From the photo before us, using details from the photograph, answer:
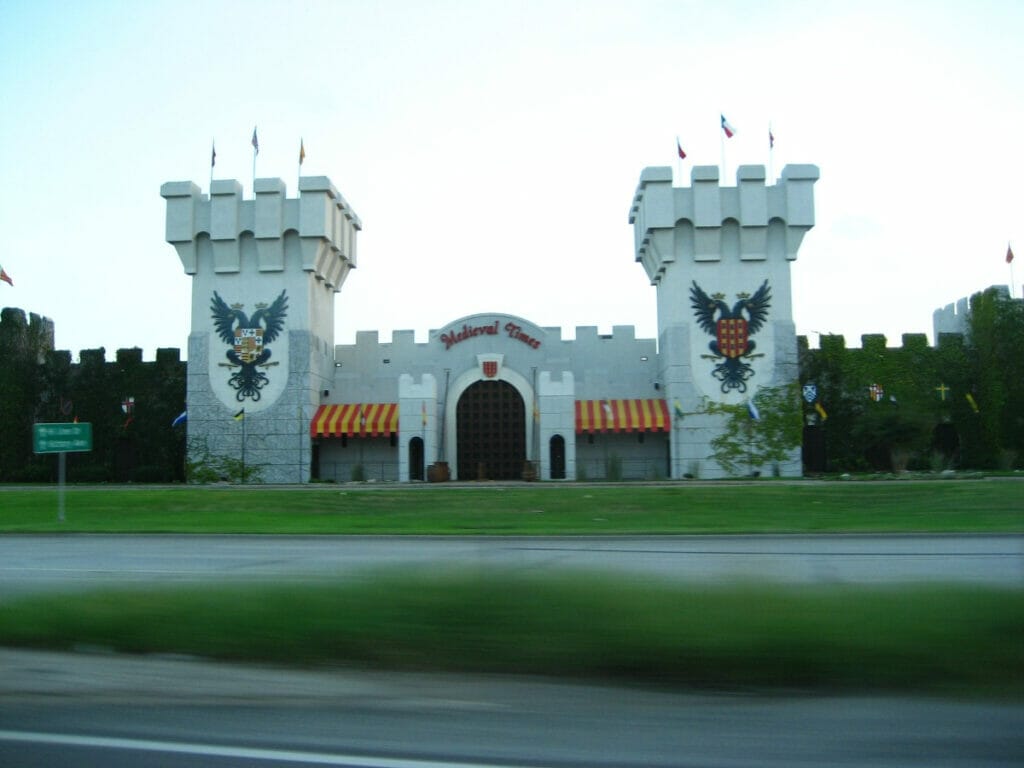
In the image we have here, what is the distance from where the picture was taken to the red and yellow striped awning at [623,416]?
3899cm

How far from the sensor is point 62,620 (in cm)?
834

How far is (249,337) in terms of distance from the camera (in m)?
40.8

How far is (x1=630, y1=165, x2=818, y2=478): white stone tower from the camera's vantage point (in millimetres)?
38656

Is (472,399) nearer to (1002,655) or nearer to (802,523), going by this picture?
(802,523)

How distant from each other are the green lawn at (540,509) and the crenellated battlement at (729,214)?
11476 mm

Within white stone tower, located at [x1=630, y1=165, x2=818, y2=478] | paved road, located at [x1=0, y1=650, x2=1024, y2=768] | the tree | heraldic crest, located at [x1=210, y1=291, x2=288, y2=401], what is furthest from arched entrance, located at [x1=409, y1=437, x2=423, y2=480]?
paved road, located at [x1=0, y1=650, x2=1024, y2=768]

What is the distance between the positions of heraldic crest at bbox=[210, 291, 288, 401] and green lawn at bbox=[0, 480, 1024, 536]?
311 inches

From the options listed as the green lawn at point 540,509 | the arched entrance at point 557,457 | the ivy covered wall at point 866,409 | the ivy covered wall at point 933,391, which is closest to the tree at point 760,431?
the ivy covered wall at point 866,409

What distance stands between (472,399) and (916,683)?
1385 inches

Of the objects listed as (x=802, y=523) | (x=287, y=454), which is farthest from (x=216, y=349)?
(x=802, y=523)

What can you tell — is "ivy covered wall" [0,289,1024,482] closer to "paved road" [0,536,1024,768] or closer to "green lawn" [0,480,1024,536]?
"green lawn" [0,480,1024,536]

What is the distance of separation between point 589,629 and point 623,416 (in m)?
32.6

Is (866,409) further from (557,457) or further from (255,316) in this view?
(255,316)

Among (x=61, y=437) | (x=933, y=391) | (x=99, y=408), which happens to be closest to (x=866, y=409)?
(x=933, y=391)
